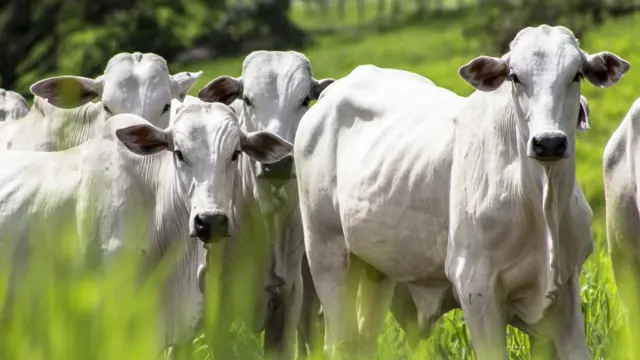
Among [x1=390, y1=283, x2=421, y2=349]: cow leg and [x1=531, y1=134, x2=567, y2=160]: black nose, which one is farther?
[x1=390, y1=283, x2=421, y2=349]: cow leg

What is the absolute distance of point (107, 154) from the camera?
23.1 ft

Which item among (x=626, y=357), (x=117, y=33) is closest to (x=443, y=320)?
(x=626, y=357)

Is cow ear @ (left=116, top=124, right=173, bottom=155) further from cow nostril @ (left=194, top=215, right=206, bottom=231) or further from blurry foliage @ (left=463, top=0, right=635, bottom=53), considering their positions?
blurry foliage @ (left=463, top=0, right=635, bottom=53)

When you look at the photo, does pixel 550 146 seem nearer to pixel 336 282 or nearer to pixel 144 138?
pixel 144 138

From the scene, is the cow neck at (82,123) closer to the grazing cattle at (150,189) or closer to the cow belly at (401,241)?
the grazing cattle at (150,189)

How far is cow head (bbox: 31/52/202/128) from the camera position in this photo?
27.5 feet

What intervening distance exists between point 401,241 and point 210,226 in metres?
0.93

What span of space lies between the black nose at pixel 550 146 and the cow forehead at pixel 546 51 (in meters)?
0.37

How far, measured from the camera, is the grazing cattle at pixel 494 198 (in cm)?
602

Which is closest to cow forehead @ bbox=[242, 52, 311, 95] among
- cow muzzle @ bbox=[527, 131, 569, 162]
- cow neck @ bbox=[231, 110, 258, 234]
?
cow neck @ bbox=[231, 110, 258, 234]

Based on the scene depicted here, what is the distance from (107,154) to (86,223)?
462mm

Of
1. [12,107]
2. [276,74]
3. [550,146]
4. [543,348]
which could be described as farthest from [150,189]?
[12,107]

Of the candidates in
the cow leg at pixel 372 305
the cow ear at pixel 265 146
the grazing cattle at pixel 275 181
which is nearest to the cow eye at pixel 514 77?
the cow ear at pixel 265 146

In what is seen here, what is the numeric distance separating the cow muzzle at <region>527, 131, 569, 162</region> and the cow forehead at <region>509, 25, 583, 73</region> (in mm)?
367
